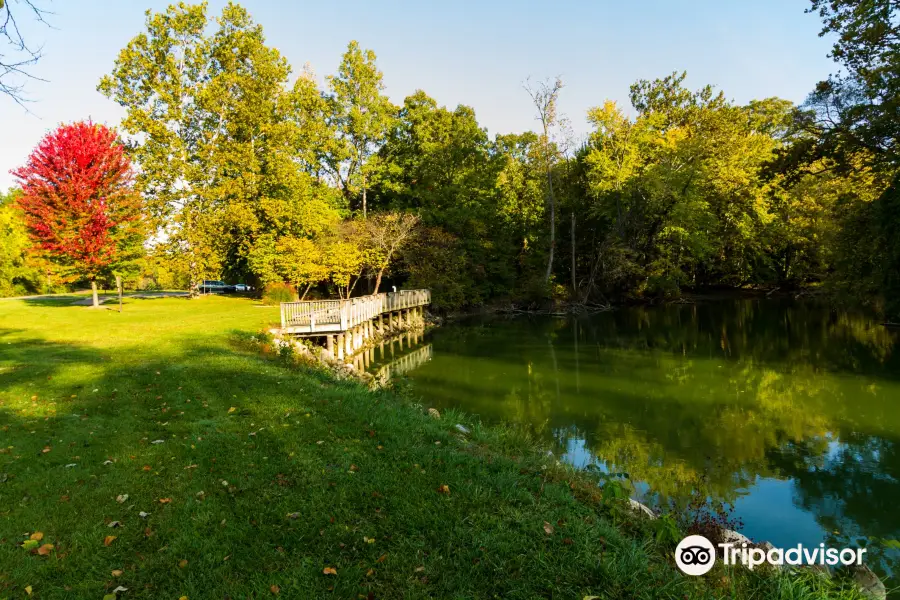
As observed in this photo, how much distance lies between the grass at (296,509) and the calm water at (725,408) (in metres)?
2.55

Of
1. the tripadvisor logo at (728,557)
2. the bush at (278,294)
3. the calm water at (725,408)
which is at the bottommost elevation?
the calm water at (725,408)

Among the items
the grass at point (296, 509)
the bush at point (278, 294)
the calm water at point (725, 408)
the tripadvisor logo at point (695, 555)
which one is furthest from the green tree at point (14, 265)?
the tripadvisor logo at point (695, 555)

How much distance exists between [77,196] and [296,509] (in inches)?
907

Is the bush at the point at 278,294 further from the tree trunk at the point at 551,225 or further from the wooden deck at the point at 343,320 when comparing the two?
the tree trunk at the point at 551,225

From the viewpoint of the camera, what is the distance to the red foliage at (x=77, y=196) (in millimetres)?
20281

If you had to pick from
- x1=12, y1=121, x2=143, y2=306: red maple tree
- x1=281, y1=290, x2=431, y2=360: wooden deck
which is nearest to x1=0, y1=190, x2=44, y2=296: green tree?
x1=12, y1=121, x2=143, y2=306: red maple tree

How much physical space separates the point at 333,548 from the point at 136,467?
10.1 feet

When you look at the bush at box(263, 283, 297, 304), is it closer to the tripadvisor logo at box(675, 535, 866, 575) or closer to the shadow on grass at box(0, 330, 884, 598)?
the shadow on grass at box(0, 330, 884, 598)

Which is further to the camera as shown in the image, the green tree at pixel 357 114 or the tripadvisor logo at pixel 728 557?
the green tree at pixel 357 114

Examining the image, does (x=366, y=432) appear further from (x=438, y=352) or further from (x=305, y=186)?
(x=305, y=186)

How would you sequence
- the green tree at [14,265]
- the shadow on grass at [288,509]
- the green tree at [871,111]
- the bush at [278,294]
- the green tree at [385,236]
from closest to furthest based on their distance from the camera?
the shadow on grass at [288,509] < the green tree at [871,111] < the bush at [278,294] < the green tree at [385,236] < the green tree at [14,265]

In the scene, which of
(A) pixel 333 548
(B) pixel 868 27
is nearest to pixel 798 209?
(B) pixel 868 27

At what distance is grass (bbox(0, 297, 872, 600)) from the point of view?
3.67m

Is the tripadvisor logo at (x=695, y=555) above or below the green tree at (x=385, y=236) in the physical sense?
below
